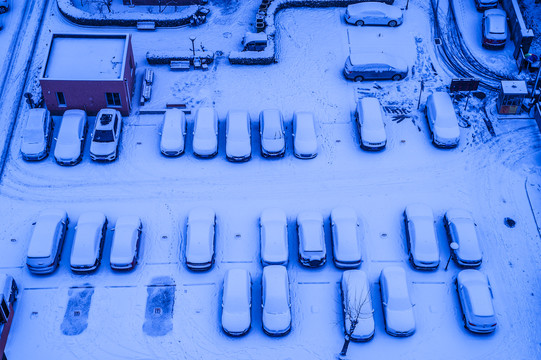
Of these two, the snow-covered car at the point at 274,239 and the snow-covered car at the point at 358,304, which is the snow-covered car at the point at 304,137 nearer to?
the snow-covered car at the point at 274,239

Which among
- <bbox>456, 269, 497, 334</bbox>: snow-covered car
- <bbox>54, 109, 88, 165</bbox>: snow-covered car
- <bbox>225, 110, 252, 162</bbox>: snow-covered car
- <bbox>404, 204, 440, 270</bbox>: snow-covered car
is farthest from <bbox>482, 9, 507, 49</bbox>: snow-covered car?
<bbox>54, 109, 88, 165</bbox>: snow-covered car

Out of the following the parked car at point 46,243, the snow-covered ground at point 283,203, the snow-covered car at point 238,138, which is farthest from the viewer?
the snow-covered car at point 238,138

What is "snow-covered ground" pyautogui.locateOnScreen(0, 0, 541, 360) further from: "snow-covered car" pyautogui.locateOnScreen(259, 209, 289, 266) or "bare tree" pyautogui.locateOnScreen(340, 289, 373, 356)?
"snow-covered car" pyautogui.locateOnScreen(259, 209, 289, 266)

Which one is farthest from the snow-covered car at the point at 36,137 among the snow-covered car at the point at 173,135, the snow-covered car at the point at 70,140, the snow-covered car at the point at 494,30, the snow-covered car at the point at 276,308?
the snow-covered car at the point at 494,30

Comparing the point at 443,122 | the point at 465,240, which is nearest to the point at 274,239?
the point at 465,240

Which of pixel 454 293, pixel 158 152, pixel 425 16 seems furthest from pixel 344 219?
pixel 425 16

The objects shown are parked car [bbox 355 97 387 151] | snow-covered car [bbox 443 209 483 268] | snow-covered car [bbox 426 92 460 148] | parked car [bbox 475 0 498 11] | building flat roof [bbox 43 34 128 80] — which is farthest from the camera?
parked car [bbox 475 0 498 11]
